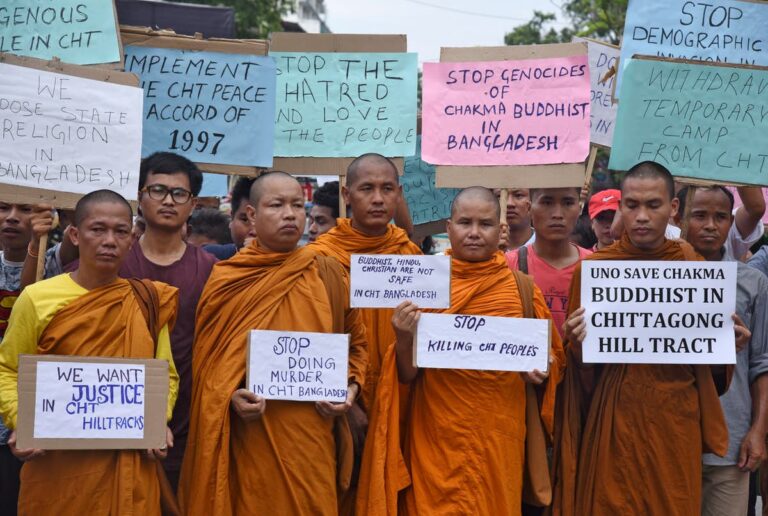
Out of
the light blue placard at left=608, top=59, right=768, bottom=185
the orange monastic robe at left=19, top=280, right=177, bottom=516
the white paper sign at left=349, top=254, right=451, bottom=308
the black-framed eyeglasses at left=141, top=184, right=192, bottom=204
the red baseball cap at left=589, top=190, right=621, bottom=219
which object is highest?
the light blue placard at left=608, top=59, right=768, bottom=185

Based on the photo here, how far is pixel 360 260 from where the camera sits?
447cm

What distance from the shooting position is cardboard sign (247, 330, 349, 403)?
4.23 meters

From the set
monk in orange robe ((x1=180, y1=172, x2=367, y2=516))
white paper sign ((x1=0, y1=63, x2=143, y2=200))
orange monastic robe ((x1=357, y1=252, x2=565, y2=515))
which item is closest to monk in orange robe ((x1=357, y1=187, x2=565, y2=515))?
orange monastic robe ((x1=357, y1=252, x2=565, y2=515))

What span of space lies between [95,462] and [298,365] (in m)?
0.94

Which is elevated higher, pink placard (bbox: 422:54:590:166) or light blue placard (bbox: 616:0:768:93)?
light blue placard (bbox: 616:0:768:93)

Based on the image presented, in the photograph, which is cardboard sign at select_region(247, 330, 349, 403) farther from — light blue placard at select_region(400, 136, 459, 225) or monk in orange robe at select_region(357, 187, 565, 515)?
light blue placard at select_region(400, 136, 459, 225)

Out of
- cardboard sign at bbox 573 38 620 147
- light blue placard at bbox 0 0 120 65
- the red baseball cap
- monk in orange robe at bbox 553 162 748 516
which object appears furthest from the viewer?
cardboard sign at bbox 573 38 620 147

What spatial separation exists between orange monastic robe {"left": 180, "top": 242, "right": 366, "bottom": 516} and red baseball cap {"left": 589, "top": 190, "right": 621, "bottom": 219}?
2.53 meters

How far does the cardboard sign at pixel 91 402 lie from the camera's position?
388 centimetres

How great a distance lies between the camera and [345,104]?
5.88m

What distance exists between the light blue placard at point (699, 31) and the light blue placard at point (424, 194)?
5.20 feet

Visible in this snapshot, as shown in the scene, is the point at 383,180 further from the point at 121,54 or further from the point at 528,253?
the point at 121,54

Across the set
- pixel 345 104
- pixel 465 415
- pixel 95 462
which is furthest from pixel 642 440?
pixel 345 104

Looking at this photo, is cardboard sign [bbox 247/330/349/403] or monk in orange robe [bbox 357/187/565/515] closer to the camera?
cardboard sign [bbox 247/330/349/403]
